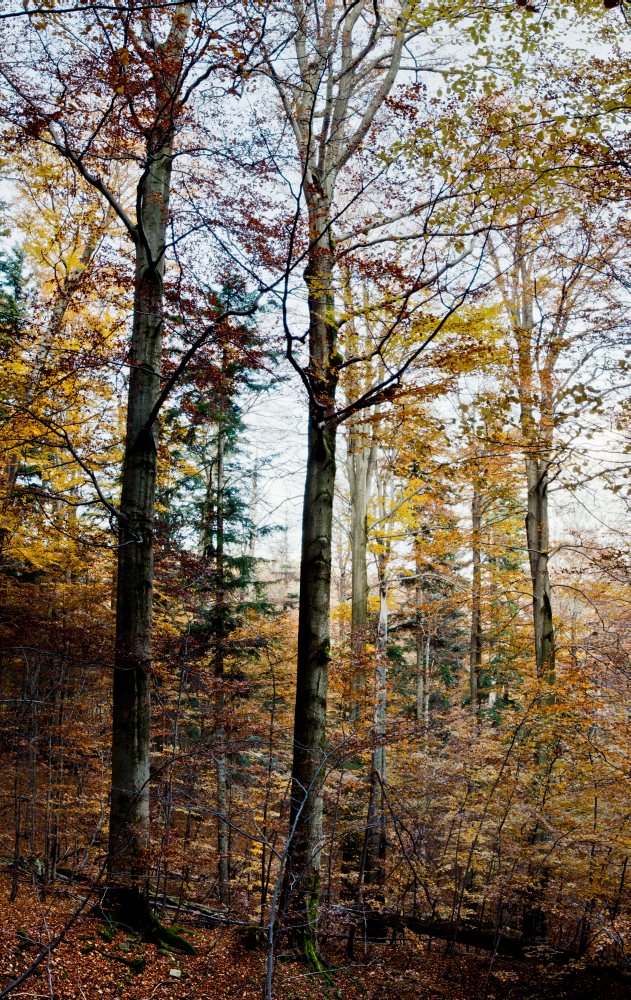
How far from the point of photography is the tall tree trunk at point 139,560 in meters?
4.77

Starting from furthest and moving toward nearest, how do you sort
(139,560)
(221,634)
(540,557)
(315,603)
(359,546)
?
(221,634)
(359,546)
(540,557)
(315,603)
(139,560)

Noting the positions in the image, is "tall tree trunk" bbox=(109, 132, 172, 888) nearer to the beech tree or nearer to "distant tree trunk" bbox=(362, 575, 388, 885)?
the beech tree

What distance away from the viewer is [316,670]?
586 cm

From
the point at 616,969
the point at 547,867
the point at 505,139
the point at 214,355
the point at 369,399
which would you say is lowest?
the point at 616,969

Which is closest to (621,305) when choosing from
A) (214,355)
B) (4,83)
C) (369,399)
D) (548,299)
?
(548,299)

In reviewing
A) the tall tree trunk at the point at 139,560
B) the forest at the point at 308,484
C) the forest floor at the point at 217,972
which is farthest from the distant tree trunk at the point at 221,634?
the tall tree trunk at the point at 139,560

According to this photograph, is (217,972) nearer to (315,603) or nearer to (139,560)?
(315,603)

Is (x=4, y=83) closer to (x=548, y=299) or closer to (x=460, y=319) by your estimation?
(x=460, y=319)

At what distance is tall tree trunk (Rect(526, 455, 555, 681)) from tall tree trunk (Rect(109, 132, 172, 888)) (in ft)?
21.0

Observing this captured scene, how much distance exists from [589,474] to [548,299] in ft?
10.8

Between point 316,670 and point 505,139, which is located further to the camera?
point 316,670

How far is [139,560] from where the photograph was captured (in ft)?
17.2

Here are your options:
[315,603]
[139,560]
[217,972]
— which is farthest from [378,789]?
[139,560]

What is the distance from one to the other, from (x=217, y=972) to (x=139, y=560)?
3270 mm
